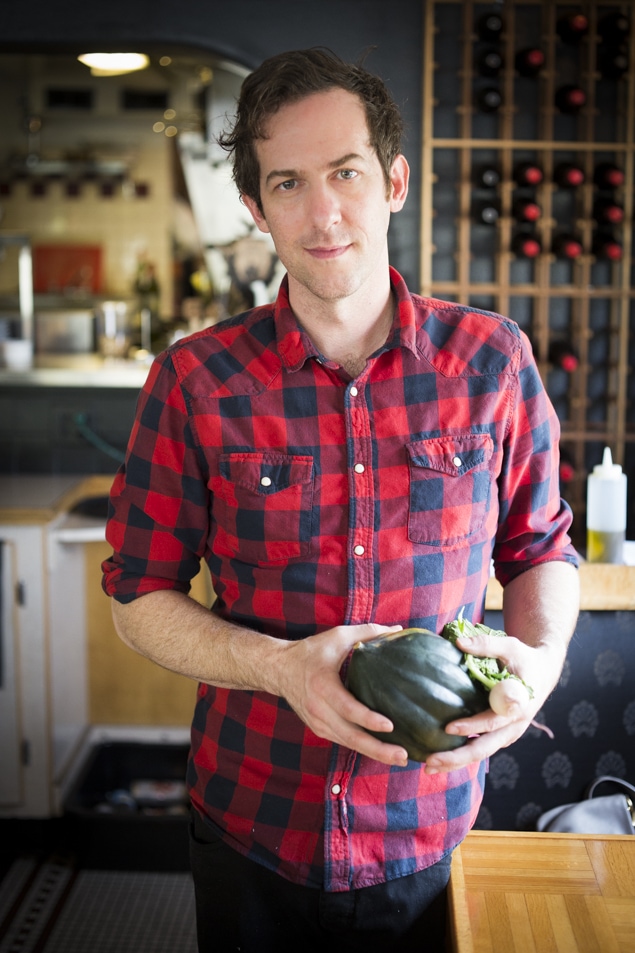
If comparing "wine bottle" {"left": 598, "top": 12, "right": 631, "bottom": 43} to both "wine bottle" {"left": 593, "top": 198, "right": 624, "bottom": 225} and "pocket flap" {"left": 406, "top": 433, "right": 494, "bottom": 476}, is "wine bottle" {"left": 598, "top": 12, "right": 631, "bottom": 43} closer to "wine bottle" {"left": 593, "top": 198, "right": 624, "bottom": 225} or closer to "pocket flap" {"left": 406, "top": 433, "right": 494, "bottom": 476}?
"wine bottle" {"left": 593, "top": 198, "right": 624, "bottom": 225}

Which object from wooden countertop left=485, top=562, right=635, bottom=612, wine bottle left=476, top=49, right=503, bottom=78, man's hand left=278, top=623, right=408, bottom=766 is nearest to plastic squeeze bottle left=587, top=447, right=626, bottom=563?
wooden countertop left=485, top=562, right=635, bottom=612

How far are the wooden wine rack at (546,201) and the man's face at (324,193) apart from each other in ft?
7.89

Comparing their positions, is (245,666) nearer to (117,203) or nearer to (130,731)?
(130,731)

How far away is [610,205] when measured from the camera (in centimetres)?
376

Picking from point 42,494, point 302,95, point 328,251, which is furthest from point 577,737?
point 42,494

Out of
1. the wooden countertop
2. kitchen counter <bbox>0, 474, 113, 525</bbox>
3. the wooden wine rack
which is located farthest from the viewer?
the wooden wine rack

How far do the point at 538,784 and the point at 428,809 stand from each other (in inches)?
30.4

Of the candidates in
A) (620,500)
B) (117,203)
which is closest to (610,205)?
A: (620,500)

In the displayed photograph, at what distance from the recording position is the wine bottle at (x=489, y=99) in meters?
3.63

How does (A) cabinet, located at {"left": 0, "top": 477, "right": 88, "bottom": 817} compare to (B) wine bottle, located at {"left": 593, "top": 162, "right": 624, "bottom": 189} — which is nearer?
(A) cabinet, located at {"left": 0, "top": 477, "right": 88, "bottom": 817}

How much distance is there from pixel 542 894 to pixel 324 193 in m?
0.91

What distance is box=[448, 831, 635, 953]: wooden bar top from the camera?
112cm

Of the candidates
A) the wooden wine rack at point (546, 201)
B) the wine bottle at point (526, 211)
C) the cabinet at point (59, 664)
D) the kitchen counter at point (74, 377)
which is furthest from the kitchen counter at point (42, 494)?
the wine bottle at point (526, 211)

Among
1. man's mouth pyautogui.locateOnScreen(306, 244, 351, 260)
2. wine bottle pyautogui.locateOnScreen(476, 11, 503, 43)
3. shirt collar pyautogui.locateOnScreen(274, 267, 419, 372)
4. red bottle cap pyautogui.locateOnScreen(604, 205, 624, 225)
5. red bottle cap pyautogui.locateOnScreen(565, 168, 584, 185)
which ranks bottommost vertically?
shirt collar pyautogui.locateOnScreen(274, 267, 419, 372)
